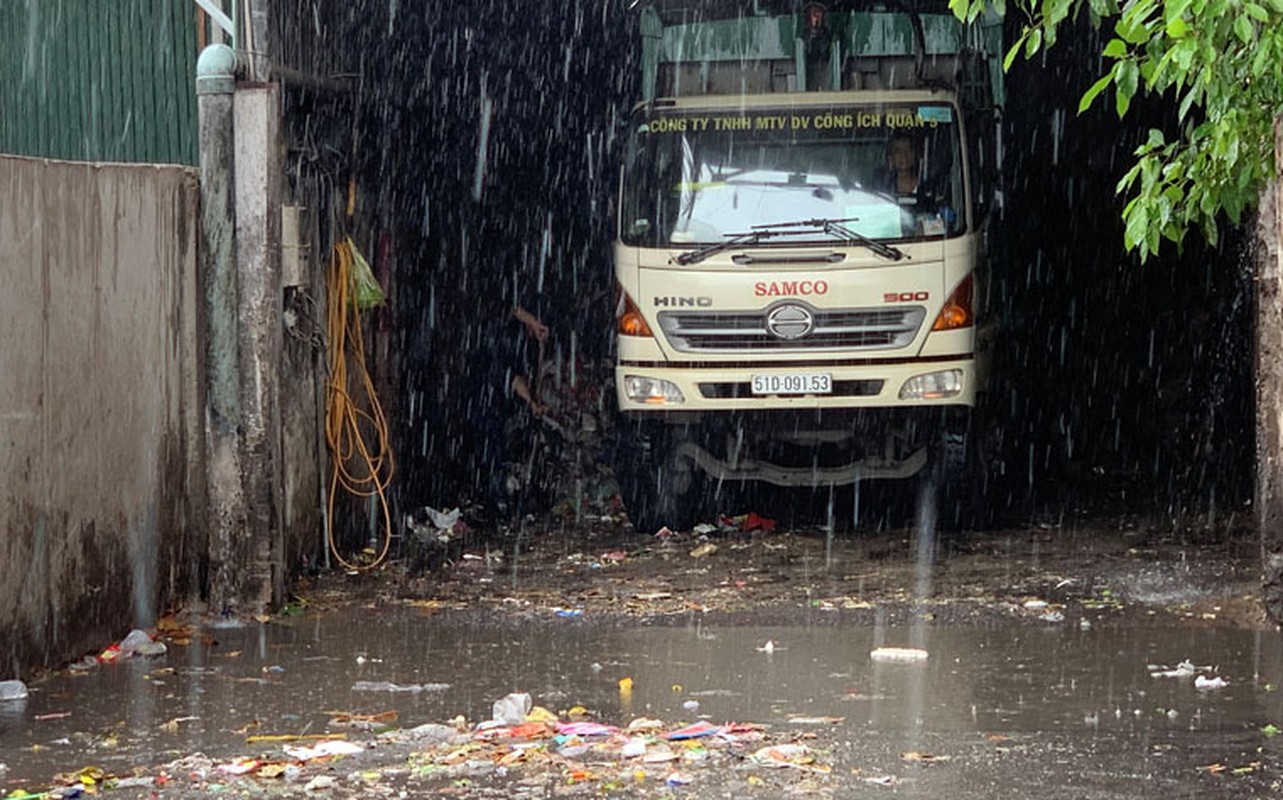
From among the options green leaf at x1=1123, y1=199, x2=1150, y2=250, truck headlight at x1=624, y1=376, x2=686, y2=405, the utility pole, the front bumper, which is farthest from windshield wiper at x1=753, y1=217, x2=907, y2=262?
green leaf at x1=1123, y1=199, x2=1150, y2=250

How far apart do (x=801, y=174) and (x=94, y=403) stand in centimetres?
476

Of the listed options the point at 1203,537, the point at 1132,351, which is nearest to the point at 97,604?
the point at 1203,537

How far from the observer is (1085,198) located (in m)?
17.0

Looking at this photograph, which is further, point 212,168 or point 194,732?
point 212,168

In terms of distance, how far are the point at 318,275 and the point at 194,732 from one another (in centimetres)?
416

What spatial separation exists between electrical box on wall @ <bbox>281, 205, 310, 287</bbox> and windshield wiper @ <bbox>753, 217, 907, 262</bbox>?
9.09ft

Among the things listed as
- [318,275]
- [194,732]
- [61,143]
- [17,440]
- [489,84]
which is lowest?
[194,732]

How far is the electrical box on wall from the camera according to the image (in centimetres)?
930

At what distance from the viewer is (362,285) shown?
10.6 m

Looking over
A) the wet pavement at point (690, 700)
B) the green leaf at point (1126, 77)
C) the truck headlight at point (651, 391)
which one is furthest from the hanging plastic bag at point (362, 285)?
the green leaf at point (1126, 77)

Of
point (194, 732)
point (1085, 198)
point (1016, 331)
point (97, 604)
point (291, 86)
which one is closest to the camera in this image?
point (194, 732)

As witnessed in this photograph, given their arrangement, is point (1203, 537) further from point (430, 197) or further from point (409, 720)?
point (430, 197)

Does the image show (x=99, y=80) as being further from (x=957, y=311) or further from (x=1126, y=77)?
(x=1126, y=77)

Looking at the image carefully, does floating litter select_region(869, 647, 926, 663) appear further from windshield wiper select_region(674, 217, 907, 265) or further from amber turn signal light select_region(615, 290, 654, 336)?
amber turn signal light select_region(615, 290, 654, 336)
